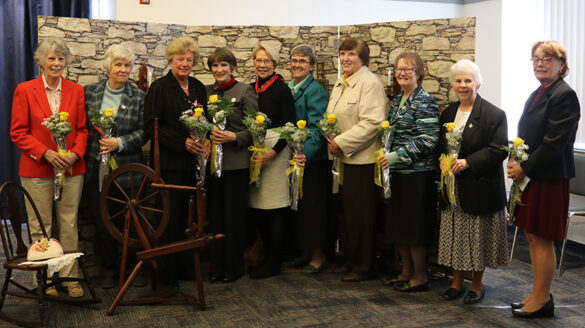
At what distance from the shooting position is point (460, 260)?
12.6 ft

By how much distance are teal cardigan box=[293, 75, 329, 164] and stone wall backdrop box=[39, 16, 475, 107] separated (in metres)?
0.47

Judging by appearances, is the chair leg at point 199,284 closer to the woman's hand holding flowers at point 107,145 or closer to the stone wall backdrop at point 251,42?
the woman's hand holding flowers at point 107,145

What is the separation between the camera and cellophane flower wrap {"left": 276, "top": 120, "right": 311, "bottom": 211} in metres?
4.18

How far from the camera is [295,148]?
4293 millimetres

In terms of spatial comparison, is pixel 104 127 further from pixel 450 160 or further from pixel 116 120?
pixel 450 160

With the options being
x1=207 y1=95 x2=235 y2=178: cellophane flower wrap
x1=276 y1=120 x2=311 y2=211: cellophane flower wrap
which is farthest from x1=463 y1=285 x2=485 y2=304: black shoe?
x1=207 y1=95 x2=235 y2=178: cellophane flower wrap

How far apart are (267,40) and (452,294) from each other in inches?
98.9

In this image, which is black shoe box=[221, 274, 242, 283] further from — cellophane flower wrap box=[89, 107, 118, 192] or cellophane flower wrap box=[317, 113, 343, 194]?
cellophane flower wrap box=[89, 107, 118, 192]

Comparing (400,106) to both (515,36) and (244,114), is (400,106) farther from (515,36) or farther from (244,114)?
(515,36)

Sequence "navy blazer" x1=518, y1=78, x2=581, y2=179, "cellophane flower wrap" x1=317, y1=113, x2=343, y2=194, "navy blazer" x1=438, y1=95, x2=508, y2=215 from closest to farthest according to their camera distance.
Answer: "navy blazer" x1=518, y1=78, x2=581, y2=179
"navy blazer" x1=438, y1=95, x2=508, y2=215
"cellophane flower wrap" x1=317, y1=113, x2=343, y2=194

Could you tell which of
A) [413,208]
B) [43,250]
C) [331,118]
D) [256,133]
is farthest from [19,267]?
[413,208]

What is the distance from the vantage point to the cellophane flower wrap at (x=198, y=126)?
396cm

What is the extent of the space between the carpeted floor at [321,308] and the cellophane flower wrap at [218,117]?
2.73ft

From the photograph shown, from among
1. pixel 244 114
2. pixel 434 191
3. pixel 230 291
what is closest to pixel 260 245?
pixel 230 291
